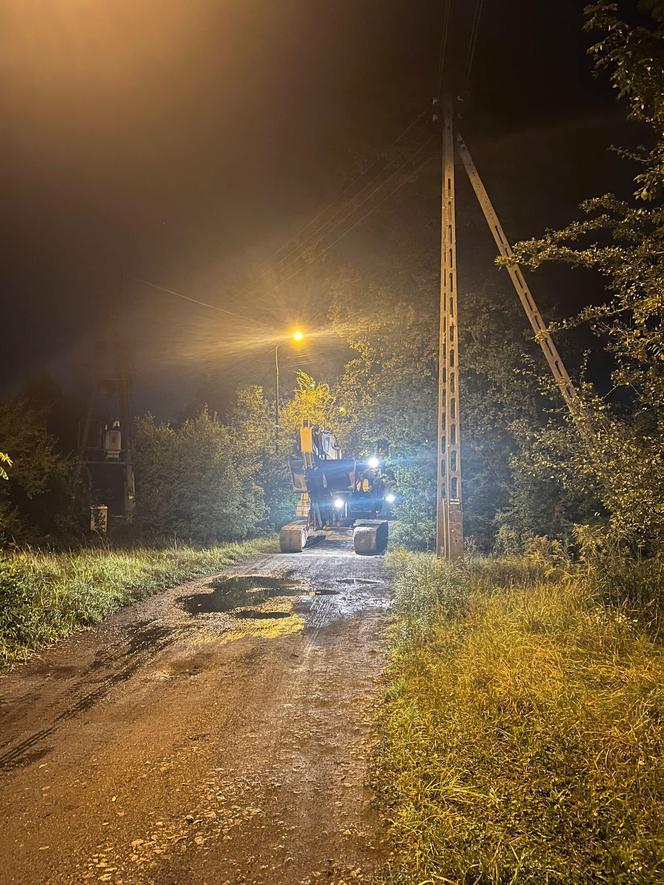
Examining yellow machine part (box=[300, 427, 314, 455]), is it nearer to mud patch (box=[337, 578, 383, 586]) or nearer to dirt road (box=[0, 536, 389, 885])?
mud patch (box=[337, 578, 383, 586])

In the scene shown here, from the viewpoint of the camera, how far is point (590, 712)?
13.0 feet

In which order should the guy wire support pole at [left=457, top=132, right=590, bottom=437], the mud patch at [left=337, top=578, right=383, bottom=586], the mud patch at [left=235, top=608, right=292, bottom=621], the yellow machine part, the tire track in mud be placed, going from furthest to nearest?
the yellow machine part, the mud patch at [left=337, top=578, right=383, bottom=586], the guy wire support pole at [left=457, top=132, right=590, bottom=437], the mud patch at [left=235, top=608, right=292, bottom=621], the tire track in mud

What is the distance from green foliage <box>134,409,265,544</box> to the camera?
1831cm

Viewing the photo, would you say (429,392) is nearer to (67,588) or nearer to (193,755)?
(67,588)

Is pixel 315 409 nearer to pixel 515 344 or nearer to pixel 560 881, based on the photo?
pixel 515 344

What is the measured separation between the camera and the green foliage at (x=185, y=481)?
18.3 metres

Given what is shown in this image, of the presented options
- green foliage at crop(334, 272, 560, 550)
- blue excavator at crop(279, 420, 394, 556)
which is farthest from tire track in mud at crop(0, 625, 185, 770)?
blue excavator at crop(279, 420, 394, 556)

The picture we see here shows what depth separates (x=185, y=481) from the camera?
18.6 meters

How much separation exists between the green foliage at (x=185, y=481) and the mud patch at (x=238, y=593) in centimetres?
702

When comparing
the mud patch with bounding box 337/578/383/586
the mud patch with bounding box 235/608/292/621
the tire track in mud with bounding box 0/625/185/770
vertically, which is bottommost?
the mud patch with bounding box 337/578/383/586

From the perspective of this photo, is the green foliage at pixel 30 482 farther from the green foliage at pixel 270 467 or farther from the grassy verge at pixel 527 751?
the grassy verge at pixel 527 751

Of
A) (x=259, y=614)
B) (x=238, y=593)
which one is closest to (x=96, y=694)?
(x=259, y=614)

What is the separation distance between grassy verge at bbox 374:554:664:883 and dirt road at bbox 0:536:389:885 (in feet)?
1.13

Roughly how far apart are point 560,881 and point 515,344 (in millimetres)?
13053
